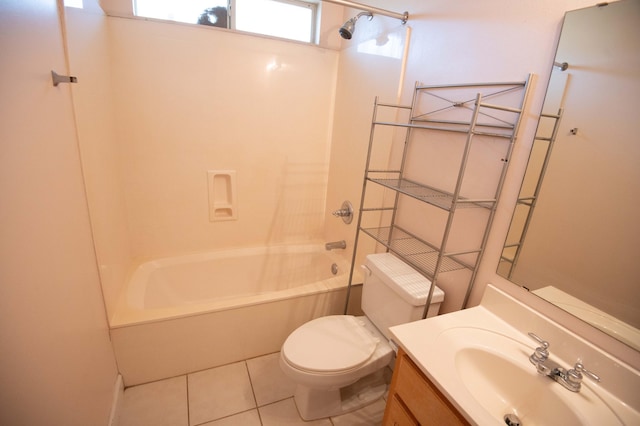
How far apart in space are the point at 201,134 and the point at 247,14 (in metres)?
0.91

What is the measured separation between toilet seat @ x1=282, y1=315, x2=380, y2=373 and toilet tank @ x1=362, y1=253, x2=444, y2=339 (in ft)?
0.38

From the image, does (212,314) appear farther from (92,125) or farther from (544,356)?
(544,356)

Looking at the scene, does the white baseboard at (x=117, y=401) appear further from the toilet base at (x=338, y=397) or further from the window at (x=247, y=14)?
the window at (x=247, y=14)

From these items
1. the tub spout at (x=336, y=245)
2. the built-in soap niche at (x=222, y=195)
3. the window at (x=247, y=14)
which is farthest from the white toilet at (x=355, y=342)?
the window at (x=247, y=14)

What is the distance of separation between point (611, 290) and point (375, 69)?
154 cm

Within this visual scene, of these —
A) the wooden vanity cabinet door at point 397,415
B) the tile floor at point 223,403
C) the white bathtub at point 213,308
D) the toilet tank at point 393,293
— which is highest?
the toilet tank at point 393,293

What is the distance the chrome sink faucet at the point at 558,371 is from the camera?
79 cm

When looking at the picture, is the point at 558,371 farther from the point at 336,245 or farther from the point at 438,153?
the point at 336,245

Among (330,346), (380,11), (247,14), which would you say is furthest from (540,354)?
(247,14)

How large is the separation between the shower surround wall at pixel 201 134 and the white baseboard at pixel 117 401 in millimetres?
411

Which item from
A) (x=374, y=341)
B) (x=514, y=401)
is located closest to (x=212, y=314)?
(x=374, y=341)

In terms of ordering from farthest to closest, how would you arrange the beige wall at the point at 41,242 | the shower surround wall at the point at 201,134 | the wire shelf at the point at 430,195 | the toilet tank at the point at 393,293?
the shower surround wall at the point at 201,134 → the toilet tank at the point at 393,293 → the wire shelf at the point at 430,195 → the beige wall at the point at 41,242

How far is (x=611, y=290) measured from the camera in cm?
82

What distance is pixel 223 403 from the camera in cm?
154
